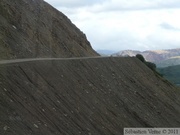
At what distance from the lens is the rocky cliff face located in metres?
36.1

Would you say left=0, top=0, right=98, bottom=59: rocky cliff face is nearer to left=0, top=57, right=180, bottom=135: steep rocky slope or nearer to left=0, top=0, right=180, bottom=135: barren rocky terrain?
left=0, top=0, right=180, bottom=135: barren rocky terrain

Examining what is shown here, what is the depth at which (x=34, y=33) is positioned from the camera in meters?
42.5

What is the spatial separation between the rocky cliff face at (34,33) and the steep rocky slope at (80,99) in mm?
4307

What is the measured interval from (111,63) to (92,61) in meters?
4.77

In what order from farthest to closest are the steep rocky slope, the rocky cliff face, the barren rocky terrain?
1. the rocky cliff face
2. the barren rocky terrain
3. the steep rocky slope

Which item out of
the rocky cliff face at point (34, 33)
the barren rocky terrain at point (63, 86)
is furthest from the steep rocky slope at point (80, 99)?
the rocky cliff face at point (34, 33)

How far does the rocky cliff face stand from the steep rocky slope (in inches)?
170

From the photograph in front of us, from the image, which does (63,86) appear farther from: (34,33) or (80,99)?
(34,33)

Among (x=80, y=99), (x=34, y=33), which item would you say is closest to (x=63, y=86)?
(x=80, y=99)

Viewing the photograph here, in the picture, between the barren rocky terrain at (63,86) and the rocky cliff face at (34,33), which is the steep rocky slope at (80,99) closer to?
the barren rocky terrain at (63,86)

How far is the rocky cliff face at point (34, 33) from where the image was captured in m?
36.1

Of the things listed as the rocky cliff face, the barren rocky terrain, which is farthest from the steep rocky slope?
the rocky cliff face

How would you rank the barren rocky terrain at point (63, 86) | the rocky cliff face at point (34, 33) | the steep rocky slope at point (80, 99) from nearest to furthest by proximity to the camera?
the steep rocky slope at point (80, 99), the barren rocky terrain at point (63, 86), the rocky cliff face at point (34, 33)

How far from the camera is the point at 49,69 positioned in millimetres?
29562
